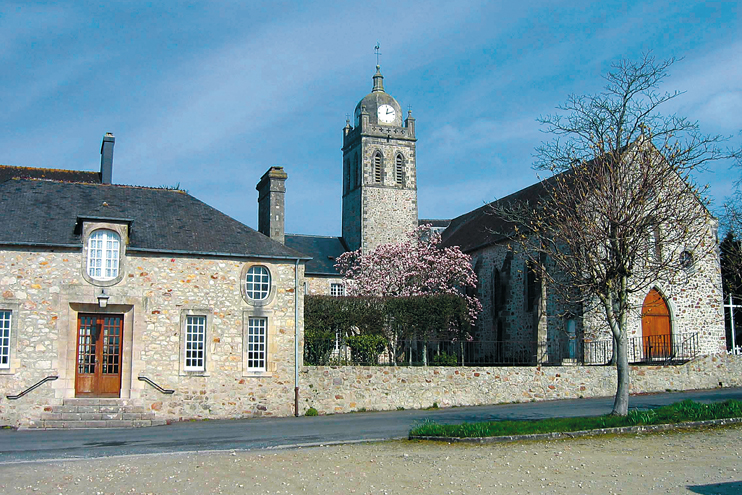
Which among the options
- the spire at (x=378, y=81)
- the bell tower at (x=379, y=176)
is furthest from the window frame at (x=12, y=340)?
the spire at (x=378, y=81)

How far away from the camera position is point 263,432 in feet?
55.2

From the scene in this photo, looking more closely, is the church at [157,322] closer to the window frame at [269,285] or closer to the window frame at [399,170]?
the window frame at [269,285]

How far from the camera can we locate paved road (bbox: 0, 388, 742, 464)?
45.8 feet

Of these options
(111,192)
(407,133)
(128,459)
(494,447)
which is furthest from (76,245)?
(407,133)

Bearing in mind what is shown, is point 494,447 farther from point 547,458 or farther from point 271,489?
point 271,489

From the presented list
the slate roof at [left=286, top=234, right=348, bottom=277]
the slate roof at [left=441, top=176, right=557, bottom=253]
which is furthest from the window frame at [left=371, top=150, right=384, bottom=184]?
the slate roof at [left=441, top=176, right=557, bottom=253]

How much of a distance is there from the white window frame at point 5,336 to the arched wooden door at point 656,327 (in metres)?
21.9

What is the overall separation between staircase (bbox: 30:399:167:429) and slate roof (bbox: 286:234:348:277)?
845 inches

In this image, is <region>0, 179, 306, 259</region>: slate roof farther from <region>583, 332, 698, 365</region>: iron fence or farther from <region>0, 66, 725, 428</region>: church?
<region>583, 332, 698, 365</region>: iron fence

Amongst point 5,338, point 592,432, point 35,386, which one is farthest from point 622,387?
point 5,338

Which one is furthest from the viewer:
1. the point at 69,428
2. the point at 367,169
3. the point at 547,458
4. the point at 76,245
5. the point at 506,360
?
the point at 367,169

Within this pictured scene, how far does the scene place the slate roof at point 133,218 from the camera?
66.9 ft

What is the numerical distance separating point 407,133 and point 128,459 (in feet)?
124

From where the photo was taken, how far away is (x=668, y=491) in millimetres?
8875
